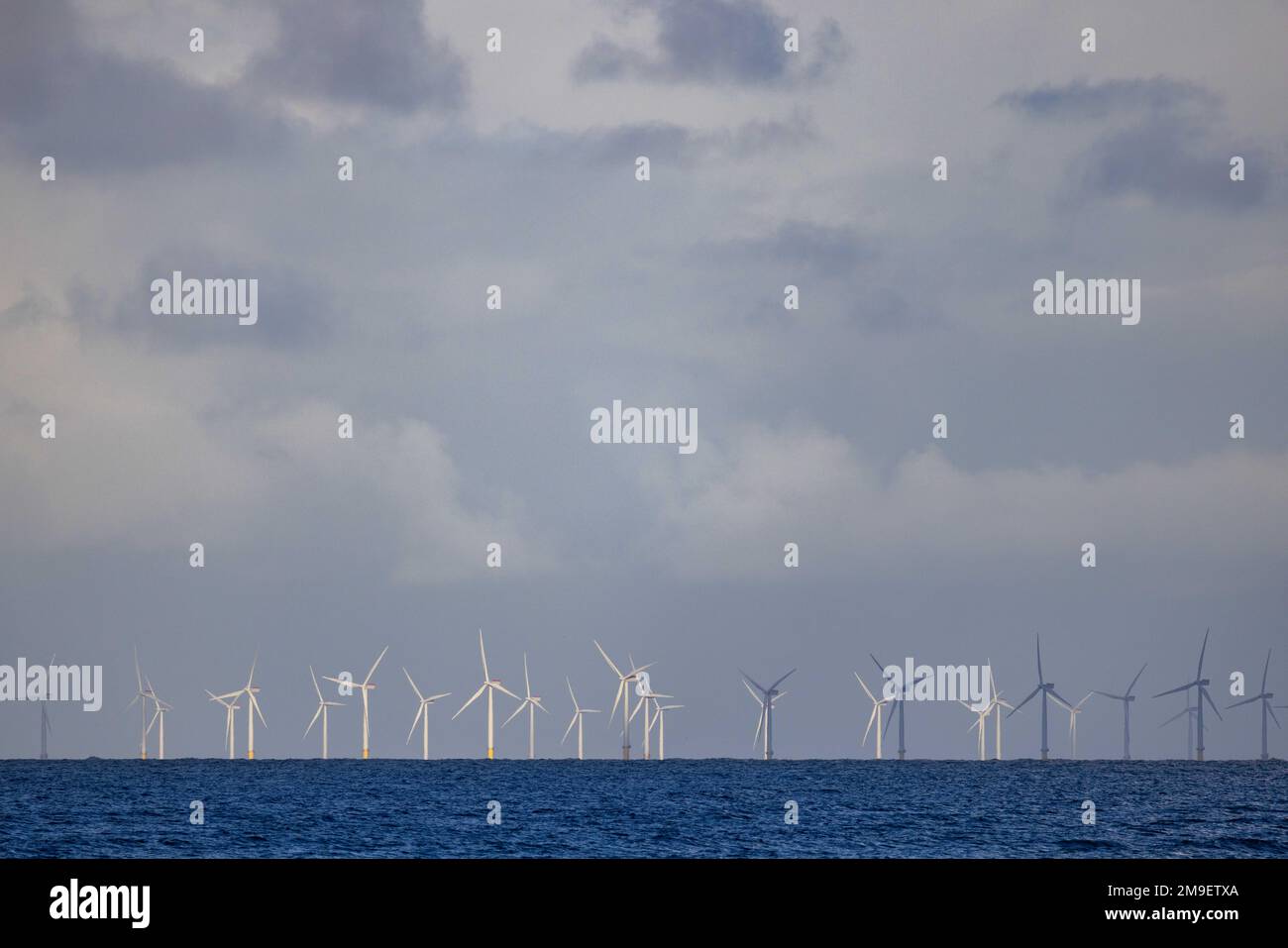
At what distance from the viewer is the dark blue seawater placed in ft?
264

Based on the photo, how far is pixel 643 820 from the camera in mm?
101750

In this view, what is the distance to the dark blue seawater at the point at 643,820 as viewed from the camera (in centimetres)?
8044

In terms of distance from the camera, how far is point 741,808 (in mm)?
116125
